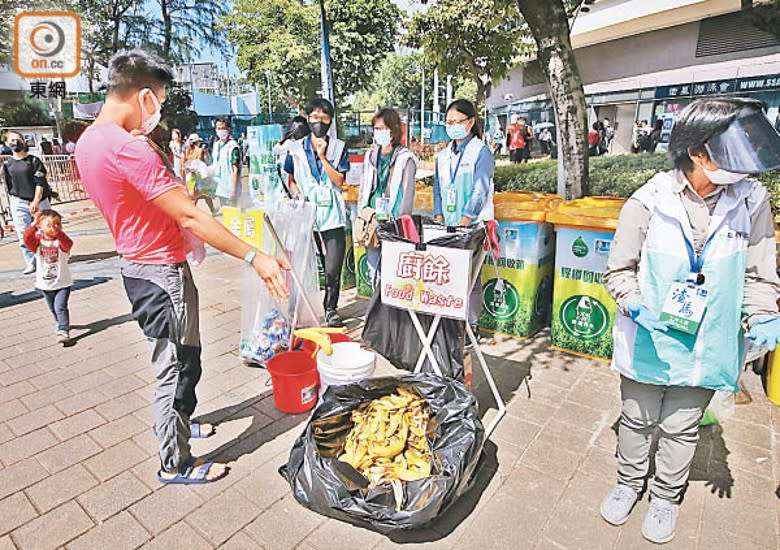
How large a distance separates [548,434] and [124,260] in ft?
7.80

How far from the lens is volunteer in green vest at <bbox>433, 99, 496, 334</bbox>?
361 centimetres

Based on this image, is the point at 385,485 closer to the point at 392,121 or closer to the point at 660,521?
the point at 660,521

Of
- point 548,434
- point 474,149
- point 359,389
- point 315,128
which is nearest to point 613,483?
point 548,434

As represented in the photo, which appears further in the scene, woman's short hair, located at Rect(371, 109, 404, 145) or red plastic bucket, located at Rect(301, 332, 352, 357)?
woman's short hair, located at Rect(371, 109, 404, 145)

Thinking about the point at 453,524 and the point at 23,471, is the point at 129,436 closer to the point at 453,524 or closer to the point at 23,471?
the point at 23,471

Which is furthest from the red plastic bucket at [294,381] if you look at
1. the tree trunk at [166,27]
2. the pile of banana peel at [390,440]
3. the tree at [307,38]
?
the tree at [307,38]

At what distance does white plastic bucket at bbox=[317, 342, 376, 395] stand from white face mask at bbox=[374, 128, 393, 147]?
1723mm

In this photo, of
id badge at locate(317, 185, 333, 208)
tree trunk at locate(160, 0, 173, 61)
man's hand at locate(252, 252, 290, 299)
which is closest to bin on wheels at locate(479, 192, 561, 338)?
id badge at locate(317, 185, 333, 208)

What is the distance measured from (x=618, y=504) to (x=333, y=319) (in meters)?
2.71

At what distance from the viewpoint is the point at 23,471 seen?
257cm

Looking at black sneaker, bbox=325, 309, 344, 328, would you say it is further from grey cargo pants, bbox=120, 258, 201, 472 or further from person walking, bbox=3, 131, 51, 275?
person walking, bbox=3, 131, 51, 275

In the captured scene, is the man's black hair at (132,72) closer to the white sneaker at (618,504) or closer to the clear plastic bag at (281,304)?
the clear plastic bag at (281,304)

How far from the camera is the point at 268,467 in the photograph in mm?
2607

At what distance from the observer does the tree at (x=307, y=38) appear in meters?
25.8
